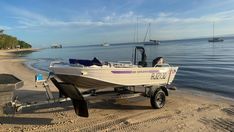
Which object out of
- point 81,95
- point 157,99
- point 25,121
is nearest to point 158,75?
point 157,99

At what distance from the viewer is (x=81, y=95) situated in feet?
22.4

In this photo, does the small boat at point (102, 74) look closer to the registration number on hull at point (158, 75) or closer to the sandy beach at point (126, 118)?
the registration number on hull at point (158, 75)

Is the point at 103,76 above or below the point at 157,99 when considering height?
above

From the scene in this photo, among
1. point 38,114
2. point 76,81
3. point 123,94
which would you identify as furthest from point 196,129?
point 38,114

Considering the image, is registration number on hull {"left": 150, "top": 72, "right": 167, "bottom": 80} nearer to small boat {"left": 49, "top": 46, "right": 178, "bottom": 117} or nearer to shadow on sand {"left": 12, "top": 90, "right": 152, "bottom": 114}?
small boat {"left": 49, "top": 46, "right": 178, "bottom": 117}

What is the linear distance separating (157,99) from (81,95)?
3040 mm

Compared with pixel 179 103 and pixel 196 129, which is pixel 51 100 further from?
pixel 179 103

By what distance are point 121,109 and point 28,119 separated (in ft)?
9.52

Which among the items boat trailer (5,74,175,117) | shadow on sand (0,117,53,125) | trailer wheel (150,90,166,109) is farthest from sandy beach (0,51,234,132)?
boat trailer (5,74,175,117)

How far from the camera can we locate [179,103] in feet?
32.2

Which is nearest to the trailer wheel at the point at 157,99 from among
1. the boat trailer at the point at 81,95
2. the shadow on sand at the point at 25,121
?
the boat trailer at the point at 81,95

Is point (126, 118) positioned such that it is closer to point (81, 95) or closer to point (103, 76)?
point (103, 76)


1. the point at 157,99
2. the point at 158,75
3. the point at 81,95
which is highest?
the point at 158,75

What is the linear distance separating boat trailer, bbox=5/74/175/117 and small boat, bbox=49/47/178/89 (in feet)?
0.99
